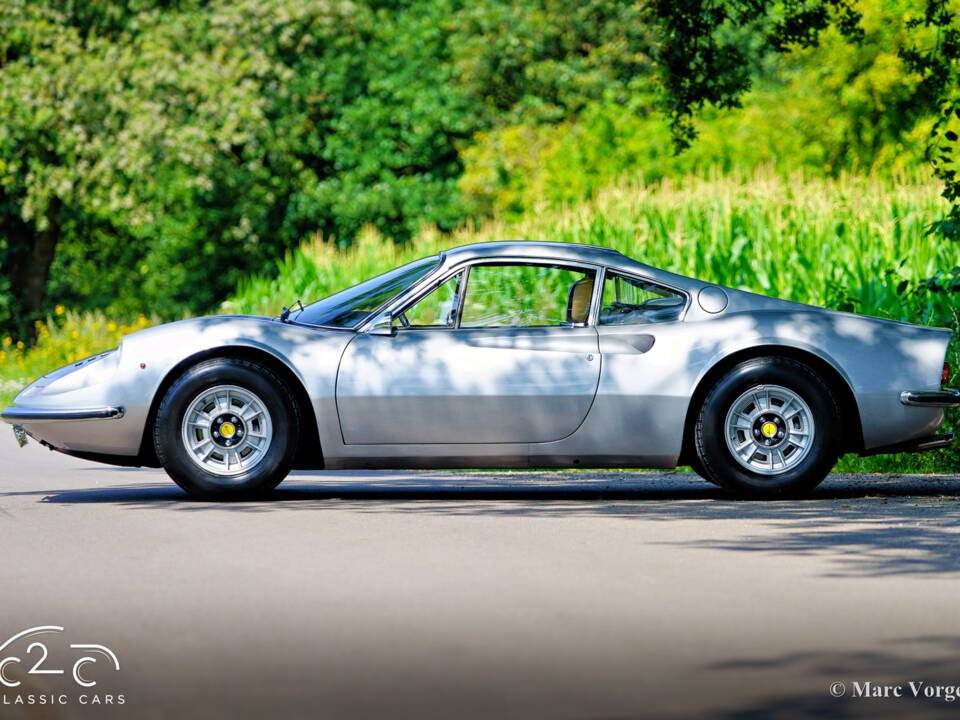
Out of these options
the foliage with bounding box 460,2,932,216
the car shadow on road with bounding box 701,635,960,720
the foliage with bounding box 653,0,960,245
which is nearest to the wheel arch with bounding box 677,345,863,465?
the car shadow on road with bounding box 701,635,960,720

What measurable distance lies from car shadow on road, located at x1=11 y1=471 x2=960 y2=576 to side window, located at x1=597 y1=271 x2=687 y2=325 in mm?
1125

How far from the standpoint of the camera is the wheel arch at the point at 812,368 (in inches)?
364

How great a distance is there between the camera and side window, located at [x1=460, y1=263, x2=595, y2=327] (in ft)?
30.8

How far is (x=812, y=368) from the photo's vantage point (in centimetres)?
929

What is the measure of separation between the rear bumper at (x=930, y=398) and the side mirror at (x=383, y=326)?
304 cm

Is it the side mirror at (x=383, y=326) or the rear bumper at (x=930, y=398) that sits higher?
the side mirror at (x=383, y=326)

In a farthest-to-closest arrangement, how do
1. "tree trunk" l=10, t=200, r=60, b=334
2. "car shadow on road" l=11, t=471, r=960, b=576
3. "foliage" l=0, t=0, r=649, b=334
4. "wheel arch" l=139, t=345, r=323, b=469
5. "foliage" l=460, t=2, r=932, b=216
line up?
"tree trunk" l=10, t=200, r=60, b=334, "foliage" l=460, t=2, r=932, b=216, "foliage" l=0, t=0, r=649, b=334, "wheel arch" l=139, t=345, r=323, b=469, "car shadow on road" l=11, t=471, r=960, b=576

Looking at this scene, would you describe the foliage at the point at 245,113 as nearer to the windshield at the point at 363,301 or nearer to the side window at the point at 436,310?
the windshield at the point at 363,301

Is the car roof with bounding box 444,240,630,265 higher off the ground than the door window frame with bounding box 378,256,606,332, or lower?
higher

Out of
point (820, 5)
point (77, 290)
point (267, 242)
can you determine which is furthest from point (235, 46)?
point (820, 5)

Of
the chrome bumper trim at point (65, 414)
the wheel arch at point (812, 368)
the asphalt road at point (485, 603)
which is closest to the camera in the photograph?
the asphalt road at point (485, 603)

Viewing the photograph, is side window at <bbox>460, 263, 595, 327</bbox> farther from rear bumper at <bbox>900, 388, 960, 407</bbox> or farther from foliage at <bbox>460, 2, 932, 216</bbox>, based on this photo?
foliage at <bbox>460, 2, 932, 216</bbox>

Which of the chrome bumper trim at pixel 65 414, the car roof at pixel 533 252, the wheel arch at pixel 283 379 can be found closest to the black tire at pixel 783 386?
the car roof at pixel 533 252

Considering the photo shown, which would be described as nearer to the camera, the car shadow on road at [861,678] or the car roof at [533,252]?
the car shadow on road at [861,678]
